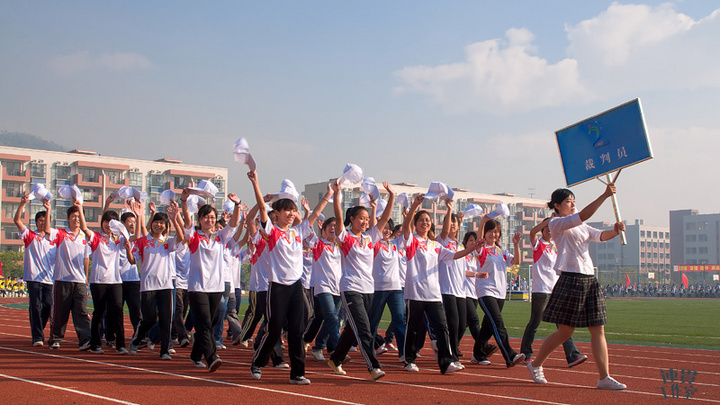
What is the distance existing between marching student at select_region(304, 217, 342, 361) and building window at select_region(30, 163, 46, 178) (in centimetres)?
6971

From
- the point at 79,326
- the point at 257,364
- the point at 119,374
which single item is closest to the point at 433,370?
the point at 257,364

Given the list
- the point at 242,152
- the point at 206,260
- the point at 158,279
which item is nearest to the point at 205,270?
the point at 206,260

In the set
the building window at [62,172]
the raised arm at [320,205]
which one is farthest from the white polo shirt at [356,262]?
the building window at [62,172]

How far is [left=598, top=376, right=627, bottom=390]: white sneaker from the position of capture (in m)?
6.88

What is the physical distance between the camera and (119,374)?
7.70 m

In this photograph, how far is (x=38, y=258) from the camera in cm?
1089

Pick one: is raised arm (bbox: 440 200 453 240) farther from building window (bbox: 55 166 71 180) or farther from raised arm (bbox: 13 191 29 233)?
building window (bbox: 55 166 71 180)

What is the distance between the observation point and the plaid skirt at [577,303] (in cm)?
686

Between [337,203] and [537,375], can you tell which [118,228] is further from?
[537,375]

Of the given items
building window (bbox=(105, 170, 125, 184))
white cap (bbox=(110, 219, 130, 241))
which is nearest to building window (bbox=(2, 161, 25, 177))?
building window (bbox=(105, 170, 125, 184))

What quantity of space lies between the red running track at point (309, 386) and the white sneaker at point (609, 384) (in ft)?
0.25

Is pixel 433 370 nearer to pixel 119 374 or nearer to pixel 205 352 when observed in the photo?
pixel 205 352

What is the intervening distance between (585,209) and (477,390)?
6.72 feet

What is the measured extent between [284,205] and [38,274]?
17.5ft
